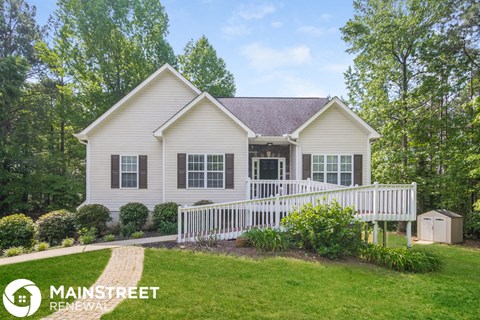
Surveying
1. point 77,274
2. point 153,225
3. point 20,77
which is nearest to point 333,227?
point 77,274

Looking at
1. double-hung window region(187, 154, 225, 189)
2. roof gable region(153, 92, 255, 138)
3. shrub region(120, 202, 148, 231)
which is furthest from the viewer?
double-hung window region(187, 154, 225, 189)

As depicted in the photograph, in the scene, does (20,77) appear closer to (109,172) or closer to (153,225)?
(109,172)

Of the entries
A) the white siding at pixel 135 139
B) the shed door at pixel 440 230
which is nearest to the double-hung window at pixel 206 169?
the white siding at pixel 135 139

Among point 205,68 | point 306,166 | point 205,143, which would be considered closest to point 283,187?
point 306,166

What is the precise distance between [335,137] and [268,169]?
341 cm

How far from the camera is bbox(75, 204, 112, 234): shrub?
10844 millimetres

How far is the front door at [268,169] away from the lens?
13.3 metres

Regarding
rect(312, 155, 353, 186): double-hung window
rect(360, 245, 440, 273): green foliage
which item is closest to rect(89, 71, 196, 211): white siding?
rect(312, 155, 353, 186): double-hung window

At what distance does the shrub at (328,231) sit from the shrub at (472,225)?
8193 mm

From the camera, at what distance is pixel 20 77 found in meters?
18.3

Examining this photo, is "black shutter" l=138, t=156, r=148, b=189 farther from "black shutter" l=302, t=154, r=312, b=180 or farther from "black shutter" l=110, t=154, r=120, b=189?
"black shutter" l=302, t=154, r=312, b=180

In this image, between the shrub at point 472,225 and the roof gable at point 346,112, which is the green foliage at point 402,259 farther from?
the shrub at point 472,225

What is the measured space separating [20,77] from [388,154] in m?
23.7

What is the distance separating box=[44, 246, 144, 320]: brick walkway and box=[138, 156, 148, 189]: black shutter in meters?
4.63
